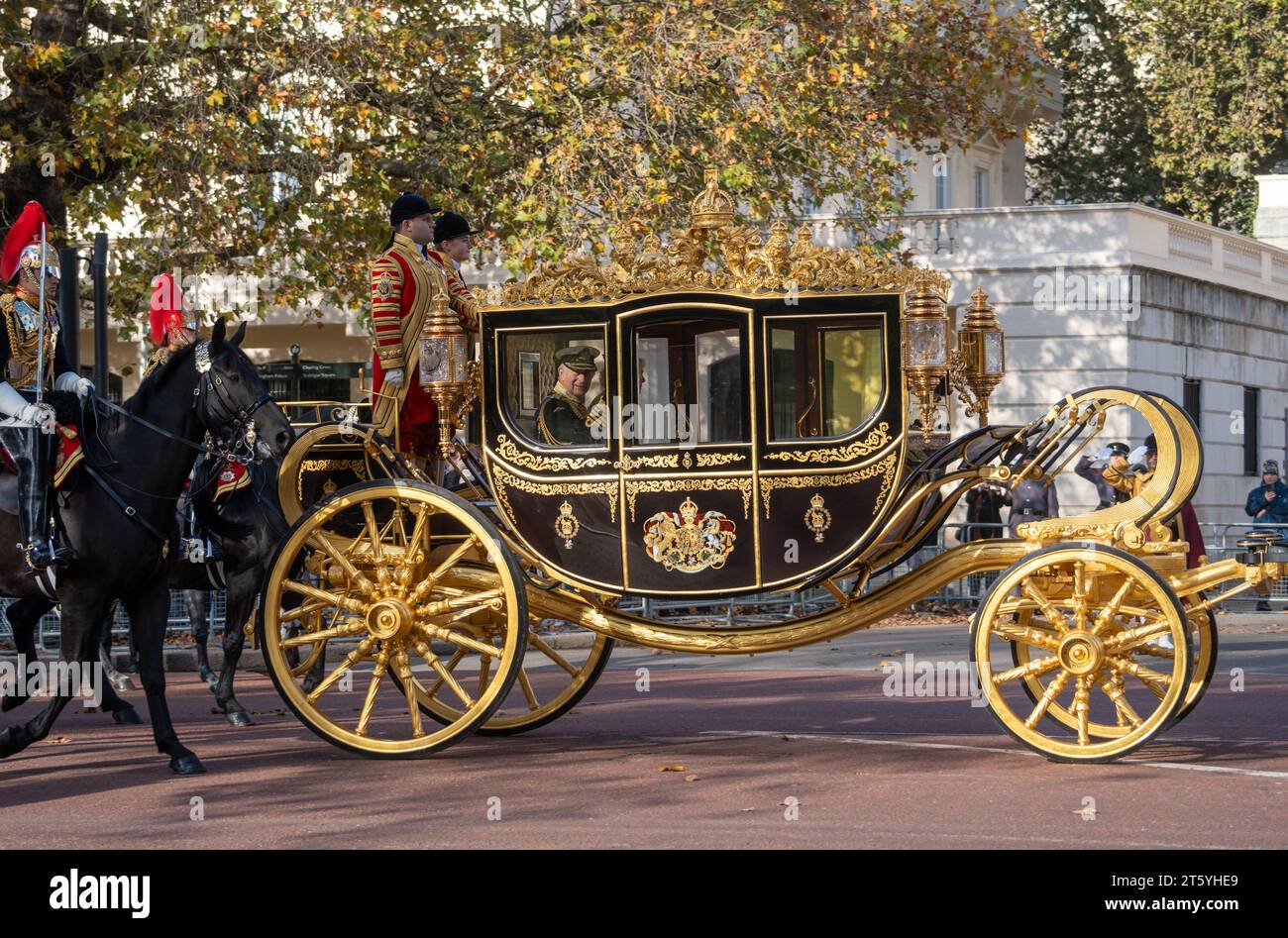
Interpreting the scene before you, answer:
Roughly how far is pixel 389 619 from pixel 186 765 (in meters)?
1.17

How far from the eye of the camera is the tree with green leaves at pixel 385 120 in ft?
53.8

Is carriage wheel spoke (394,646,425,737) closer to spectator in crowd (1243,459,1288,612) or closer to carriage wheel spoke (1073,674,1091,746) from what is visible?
carriage wheel spoke (1073,674,1091,746)

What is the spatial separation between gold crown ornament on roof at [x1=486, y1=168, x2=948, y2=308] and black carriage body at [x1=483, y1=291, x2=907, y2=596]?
66mm

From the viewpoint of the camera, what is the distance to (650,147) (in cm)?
1694

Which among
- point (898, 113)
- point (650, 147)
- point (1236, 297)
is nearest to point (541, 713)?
point (650, 147)

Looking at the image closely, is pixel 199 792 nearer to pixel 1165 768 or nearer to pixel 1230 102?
pixel 1165 768

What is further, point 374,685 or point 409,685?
point 409,685

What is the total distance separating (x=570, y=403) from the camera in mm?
9602

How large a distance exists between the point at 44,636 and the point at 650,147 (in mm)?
6745

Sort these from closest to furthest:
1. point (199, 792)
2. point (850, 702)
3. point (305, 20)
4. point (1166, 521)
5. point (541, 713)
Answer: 1. point (199, 792)
2. point (1166, 521)
3. point (541, 713)
4. point (850, 702)
5. point (305, 20)

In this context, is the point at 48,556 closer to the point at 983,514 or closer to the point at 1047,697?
the point at 1047,697

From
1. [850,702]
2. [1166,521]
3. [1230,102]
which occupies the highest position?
[1230,102]

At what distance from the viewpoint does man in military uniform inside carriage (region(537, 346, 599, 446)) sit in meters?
9.54

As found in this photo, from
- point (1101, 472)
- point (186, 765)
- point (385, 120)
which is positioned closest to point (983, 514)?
point (1101, 472)
